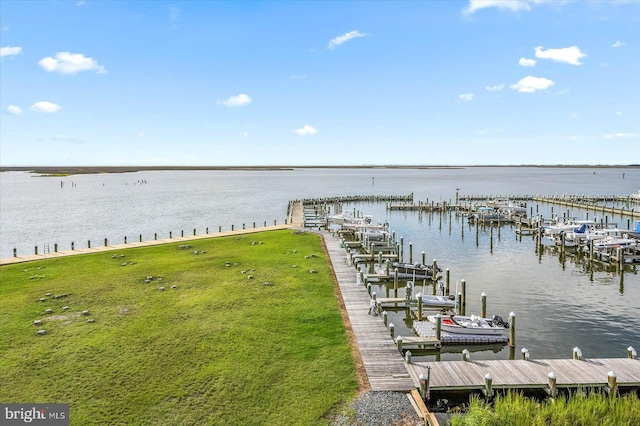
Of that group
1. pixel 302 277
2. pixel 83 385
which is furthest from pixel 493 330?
pixel 83 385

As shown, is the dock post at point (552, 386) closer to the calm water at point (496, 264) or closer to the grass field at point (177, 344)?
the calm water at point (496, 264)

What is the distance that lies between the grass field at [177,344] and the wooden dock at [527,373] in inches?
162

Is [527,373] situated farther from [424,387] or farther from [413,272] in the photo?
[413,272]

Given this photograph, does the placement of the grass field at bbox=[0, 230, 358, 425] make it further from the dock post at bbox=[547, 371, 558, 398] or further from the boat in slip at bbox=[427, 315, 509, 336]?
the dock post at bbox=[547, 371, 558, 398]

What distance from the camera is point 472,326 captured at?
84.4ft

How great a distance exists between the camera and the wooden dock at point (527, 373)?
18.7m

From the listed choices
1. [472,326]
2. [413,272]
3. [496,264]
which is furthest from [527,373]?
[496,264]

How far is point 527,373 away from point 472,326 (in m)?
6.10

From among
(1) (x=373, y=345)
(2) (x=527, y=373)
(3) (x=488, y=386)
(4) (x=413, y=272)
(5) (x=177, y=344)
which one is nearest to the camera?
(3) (x=488, y=386)

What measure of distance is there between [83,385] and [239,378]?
251 inches

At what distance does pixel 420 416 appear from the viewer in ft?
51.9

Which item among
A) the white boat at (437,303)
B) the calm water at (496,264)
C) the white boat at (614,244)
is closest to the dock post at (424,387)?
the calm water at (496,264)

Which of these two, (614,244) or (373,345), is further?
(614,244)

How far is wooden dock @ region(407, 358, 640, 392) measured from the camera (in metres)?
18.7
